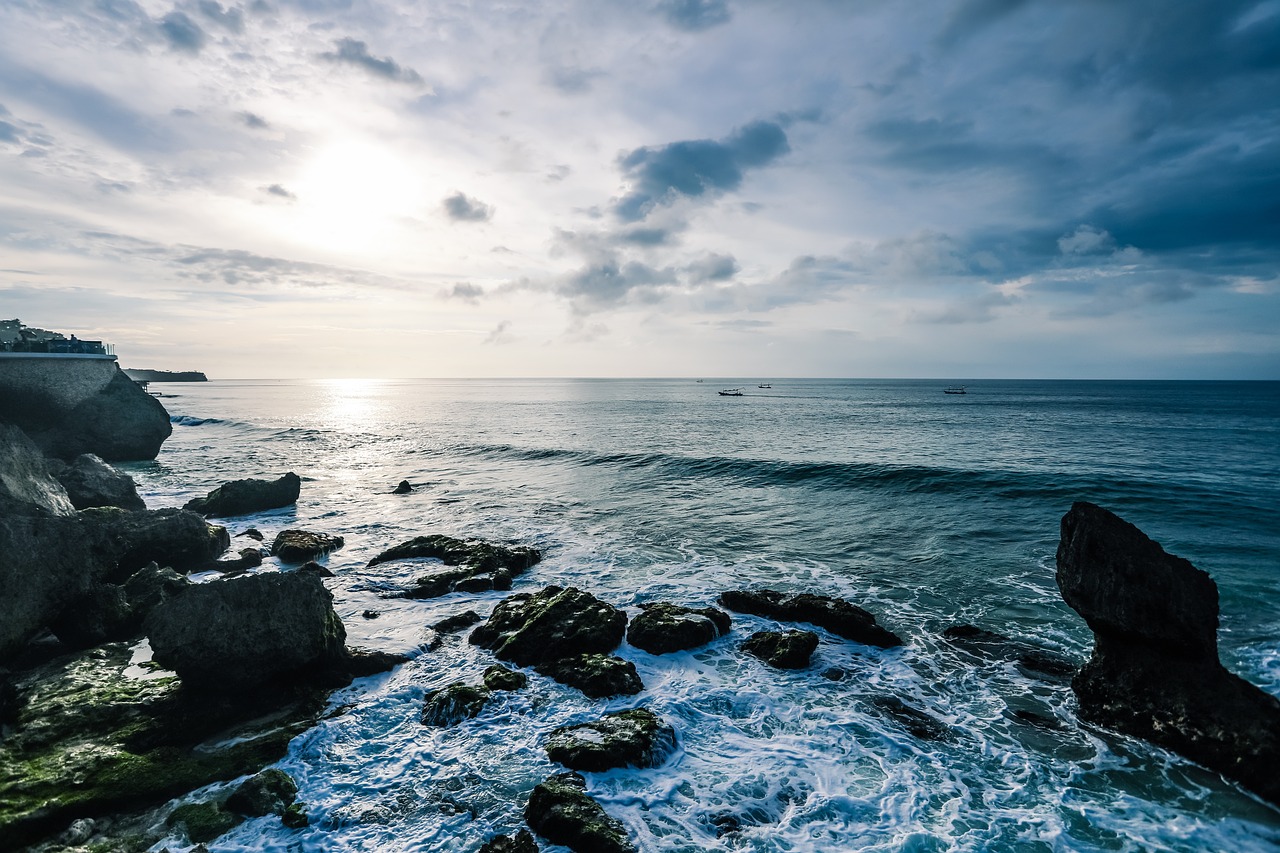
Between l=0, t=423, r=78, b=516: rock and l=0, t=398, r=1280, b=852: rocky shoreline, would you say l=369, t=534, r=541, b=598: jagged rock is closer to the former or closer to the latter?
l=0, t=398, r=1280, b=852: rocky shoreline

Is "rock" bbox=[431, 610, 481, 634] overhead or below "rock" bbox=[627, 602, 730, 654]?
below

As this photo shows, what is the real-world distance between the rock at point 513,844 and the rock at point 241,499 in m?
27.0

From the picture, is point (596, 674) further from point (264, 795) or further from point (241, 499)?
point (241, 499)

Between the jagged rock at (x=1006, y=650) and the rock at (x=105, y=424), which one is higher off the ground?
the rock at (x=105, y=424)

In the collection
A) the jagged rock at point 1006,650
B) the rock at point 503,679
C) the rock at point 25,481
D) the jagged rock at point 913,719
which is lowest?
the jagged rock at point 913,719

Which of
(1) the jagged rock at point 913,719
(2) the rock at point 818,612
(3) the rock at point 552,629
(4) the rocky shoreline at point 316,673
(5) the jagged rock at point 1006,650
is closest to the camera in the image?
(4) the rocky shoreline at point 316,673

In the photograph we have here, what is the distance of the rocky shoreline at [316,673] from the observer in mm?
8500

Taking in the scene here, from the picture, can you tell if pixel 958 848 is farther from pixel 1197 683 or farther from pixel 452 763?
pixel 452 763

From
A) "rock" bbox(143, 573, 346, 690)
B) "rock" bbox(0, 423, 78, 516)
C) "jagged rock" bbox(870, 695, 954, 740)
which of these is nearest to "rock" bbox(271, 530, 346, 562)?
"rock" bbox(0, 423, 78, 516)

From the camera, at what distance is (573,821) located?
318 inches

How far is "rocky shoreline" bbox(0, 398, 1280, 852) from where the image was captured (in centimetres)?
850

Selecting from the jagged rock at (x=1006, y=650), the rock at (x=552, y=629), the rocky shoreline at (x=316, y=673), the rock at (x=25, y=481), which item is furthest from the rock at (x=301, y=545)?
the jagged rock at (x=1006, y=650)

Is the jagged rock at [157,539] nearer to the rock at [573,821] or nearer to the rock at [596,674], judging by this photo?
the rock at [596,674]

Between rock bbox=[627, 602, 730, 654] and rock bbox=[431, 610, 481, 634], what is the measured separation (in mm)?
4467
